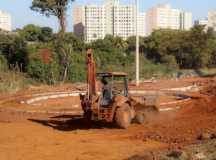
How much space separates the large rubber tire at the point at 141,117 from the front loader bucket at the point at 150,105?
35 centimetres

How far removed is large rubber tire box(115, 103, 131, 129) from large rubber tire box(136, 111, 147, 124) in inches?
44.2

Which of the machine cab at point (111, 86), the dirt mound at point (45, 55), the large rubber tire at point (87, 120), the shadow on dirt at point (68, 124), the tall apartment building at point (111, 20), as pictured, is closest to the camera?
the machine cab at point (111, 86)

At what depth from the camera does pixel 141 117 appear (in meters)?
11.0

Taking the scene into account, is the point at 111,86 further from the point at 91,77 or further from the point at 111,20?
the point at 111,20

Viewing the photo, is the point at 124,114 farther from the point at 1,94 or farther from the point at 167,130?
the point at 1,94

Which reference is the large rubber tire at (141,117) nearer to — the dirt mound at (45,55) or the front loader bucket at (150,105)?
the front loader bucket at (150,105)

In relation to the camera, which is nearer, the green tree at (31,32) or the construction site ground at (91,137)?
the construction site ground at (91,137)

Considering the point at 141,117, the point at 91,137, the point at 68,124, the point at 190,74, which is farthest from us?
the point at 190,74

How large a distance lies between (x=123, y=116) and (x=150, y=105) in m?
1.96

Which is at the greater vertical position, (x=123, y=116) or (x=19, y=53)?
(x=19, y=53)

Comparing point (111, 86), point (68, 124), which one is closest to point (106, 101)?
point (111, 86)

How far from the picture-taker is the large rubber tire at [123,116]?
9406 mm

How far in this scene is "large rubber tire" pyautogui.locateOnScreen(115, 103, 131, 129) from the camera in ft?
30.9

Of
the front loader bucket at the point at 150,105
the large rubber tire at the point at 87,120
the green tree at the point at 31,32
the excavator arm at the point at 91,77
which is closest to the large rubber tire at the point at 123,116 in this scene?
the excavator arm at the point at 91,77
